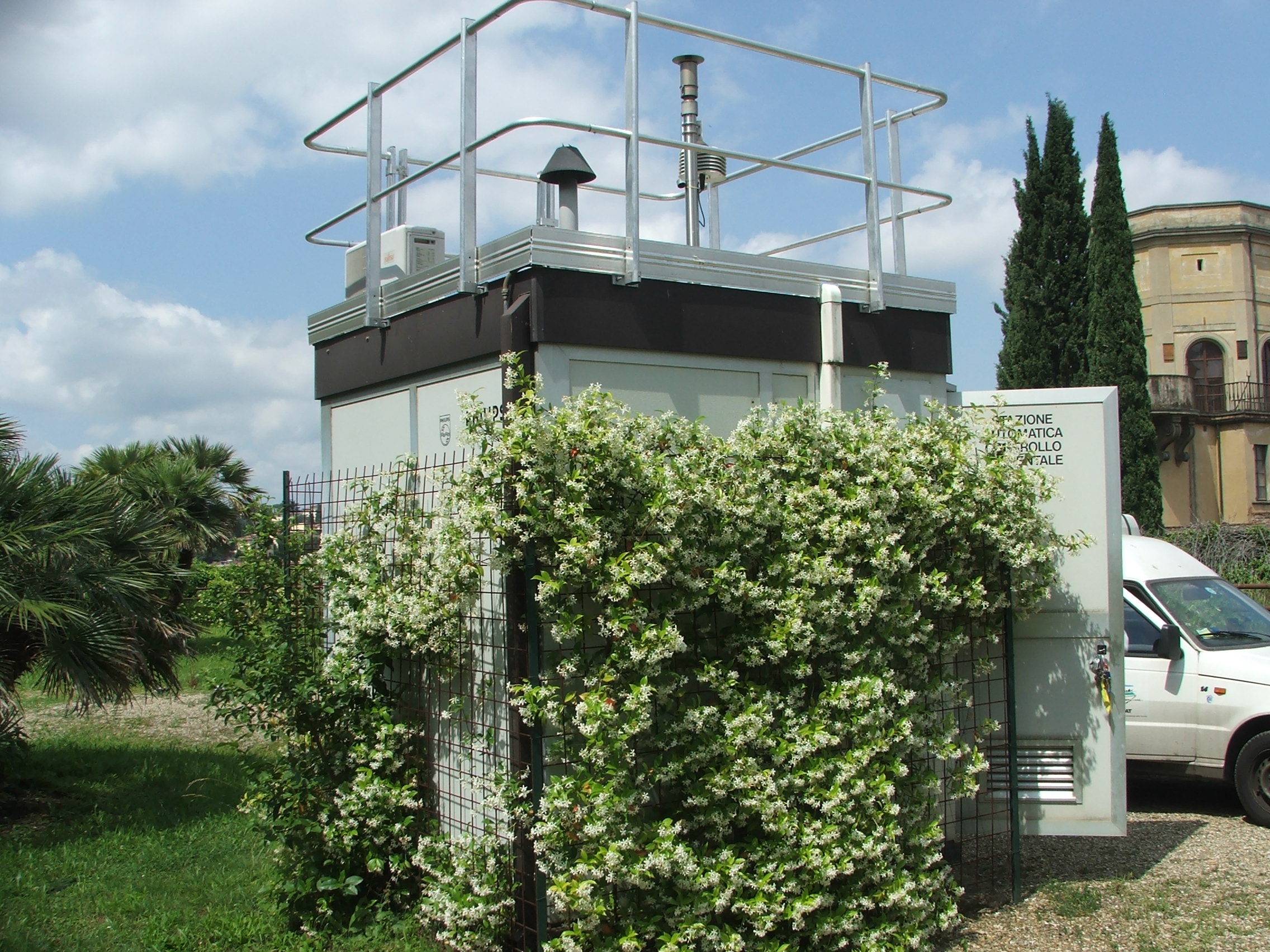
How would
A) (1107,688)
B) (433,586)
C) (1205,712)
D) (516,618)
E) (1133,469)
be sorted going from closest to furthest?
(516,618)
(433,586)
(1107,688)
(1205,712)
(1133,469)

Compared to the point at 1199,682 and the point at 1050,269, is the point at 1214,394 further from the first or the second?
the point at 1199,682

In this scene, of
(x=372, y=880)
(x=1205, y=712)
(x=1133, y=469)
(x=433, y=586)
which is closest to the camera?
(x=433, y=586)

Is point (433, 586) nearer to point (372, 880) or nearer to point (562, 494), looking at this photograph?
point (562, 494)

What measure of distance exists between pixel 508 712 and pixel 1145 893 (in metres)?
4.19

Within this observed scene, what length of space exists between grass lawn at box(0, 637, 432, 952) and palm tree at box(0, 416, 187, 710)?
802mm

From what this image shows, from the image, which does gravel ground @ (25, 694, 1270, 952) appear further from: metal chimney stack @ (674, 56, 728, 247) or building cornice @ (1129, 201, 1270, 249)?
building cornice @ (1129, 201, 1270, 249)

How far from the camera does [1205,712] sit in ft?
27.8

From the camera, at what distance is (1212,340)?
38281 millimetres

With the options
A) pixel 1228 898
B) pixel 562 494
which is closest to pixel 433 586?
pixel 562 494

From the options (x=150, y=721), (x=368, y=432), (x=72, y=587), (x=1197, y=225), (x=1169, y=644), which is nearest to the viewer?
(x=368, y=432)

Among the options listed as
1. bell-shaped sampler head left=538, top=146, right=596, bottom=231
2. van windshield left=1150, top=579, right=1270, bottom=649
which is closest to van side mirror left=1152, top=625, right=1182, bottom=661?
van windshield left=1150, top=579, right=1270, bottom=649

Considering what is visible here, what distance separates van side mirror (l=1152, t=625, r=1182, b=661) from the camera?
8477 millimetres

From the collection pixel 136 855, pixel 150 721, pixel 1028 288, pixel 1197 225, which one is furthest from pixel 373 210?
pixel 1197 225

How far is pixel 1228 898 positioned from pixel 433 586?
513 cm
